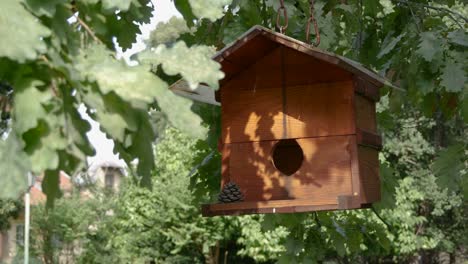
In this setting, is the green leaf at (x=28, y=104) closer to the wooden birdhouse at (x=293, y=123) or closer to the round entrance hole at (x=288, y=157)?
the wooden birdhouse at (x=293, y=123)

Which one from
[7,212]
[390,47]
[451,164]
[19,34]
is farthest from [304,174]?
[7,212]

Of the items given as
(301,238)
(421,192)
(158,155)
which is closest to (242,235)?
(158,155)

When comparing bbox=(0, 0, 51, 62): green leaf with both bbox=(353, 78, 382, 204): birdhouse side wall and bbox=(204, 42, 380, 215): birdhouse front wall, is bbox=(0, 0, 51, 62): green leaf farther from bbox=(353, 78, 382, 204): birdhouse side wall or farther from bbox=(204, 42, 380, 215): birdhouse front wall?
bbox=(353, 78, 382, 204): birdhouse side wall

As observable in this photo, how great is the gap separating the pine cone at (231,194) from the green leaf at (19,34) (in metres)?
2.25

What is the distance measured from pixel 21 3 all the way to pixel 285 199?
230 cm

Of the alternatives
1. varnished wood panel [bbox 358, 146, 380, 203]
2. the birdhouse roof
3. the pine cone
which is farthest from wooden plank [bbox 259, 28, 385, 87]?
the pine cone

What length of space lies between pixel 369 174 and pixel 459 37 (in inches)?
36.3

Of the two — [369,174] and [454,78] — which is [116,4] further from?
[454,78]

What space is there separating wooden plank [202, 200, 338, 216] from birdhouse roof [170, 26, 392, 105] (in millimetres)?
655

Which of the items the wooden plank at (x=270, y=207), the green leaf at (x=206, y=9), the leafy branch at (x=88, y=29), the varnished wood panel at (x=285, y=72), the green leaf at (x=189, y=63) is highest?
the varnished wood panel at (x=285, y=72)

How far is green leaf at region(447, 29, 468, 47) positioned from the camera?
4355 millimetres

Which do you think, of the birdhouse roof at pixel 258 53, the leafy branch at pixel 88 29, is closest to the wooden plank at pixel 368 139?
the birdhouse roof at pixel 258 53

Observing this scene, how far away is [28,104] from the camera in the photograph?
1.73 meters

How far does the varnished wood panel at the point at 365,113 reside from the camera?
13.3 ft
